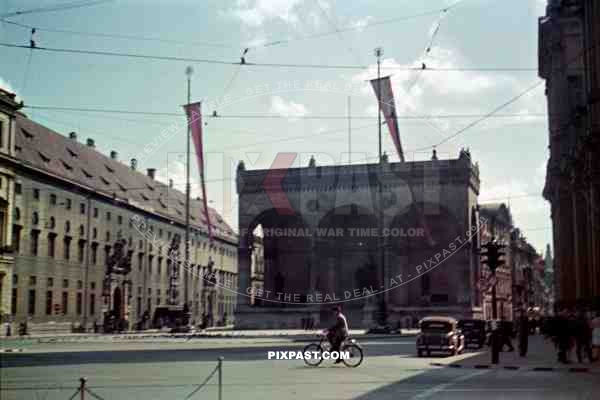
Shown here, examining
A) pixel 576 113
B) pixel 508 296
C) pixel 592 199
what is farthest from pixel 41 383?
pixel 508 296

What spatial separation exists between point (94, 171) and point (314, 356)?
50.9 metres

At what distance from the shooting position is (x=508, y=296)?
88875 mm

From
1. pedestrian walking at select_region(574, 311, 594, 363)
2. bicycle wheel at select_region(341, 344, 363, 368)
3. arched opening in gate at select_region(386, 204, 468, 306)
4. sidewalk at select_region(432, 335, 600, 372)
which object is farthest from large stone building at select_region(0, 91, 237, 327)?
pedestrian walking at select_region(574, 311, 594, 363)

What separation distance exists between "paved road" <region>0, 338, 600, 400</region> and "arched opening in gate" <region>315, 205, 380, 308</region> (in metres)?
41.7

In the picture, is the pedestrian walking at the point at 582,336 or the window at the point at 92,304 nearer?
the pedestrian walking at the point at 582,336

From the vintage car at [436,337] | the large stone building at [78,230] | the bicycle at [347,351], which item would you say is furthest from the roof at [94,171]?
the bicycle at [347,351]

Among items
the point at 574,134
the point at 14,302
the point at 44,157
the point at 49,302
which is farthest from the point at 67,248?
the point at 574,134

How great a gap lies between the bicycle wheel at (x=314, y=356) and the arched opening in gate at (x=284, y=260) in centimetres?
4468

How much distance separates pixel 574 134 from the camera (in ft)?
110

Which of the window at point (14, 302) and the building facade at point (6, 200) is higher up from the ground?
the building facade at point (6, 200)

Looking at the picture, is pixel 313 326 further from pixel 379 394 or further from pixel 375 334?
pixel 379 394

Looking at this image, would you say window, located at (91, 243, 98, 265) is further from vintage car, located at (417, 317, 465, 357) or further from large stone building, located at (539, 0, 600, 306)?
vintage car, located at (417, 317, 465, 357)

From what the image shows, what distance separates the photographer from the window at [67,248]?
58031 mm

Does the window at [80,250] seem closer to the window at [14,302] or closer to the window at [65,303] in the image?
the window at [65,303]
